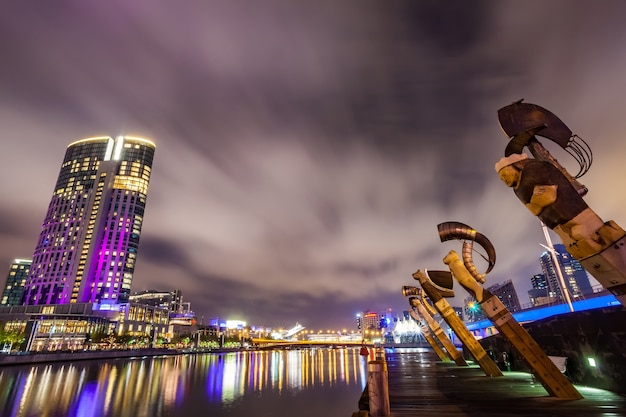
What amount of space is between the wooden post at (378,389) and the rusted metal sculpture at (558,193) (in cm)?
635

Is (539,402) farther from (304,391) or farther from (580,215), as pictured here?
(304,391)

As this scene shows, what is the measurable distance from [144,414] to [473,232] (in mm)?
33262

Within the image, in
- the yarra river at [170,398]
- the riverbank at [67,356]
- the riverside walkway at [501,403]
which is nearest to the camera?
the riverside walkway at [501,403]

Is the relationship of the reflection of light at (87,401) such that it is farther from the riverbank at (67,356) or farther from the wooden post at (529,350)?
the riverbank at (67,356)

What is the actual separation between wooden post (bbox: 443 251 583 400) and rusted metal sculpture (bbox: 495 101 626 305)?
8181mm

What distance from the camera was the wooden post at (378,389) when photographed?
32.2 ft

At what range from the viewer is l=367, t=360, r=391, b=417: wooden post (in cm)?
981

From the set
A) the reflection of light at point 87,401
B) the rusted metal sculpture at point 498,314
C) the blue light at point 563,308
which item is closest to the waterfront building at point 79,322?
the reflection of light at point 87,401

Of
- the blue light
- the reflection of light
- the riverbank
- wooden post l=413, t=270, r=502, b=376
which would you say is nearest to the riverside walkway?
wooden post l=413, t=270, r=502, b=376

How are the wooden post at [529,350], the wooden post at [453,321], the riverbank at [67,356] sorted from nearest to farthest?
the wooden post at [529,350], the wooden post at [453,321], the riverbank at [67,356]

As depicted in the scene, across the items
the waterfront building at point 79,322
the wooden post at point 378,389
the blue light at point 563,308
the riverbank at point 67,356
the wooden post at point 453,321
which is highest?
the waterfront building at point 79,322

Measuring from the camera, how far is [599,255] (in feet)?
17.0

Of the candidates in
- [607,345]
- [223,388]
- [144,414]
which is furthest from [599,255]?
[223,388]

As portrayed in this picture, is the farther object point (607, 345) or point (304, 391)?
point (304, 391)
